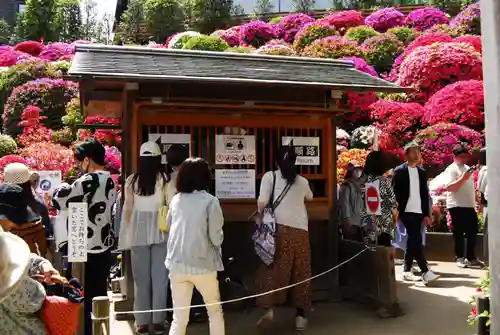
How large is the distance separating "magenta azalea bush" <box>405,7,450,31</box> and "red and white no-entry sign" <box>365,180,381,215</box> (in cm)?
2066

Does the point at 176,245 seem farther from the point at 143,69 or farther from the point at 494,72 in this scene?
the point at 494,72

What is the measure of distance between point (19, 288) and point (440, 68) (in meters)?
15.4

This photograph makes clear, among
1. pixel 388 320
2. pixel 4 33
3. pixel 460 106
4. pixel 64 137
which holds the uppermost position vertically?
pixel 4 33

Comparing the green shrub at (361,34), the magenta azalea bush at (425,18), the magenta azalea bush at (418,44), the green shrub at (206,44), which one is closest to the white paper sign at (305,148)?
the magenta azalea bush at (418,44)

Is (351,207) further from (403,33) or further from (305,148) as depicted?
(403,33)

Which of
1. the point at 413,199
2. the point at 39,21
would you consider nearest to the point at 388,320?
the point at 413,199

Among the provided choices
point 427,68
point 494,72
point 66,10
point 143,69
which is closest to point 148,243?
point 143,69

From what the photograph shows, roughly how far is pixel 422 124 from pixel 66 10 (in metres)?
29.8

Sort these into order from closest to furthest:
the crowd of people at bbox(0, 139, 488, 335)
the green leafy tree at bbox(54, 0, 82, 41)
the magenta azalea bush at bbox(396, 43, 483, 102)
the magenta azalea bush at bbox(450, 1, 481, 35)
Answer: the crowd of people at bbox(0, 139, 488, 335)
the magenta azalea bush at bbox(396, 43, 483, 102)
the magenta azalea bush at bbox(450, 1, 481, 35)
the green leafy tree at bbox(54, 0, 82, 41)

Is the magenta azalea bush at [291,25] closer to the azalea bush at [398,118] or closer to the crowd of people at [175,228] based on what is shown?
the azalea bush at [398,118]

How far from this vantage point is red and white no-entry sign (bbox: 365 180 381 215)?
22.5 feet

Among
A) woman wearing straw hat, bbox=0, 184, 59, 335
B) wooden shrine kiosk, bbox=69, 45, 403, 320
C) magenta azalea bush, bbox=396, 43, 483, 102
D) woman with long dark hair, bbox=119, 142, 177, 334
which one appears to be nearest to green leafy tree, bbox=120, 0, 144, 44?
magenta azalea bush, bbox=396, 43, 483, 102

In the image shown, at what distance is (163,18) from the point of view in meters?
31.3

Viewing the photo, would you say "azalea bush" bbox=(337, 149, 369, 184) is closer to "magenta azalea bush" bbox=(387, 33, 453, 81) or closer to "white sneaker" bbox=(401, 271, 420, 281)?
"white sneaker" bbox=(401, 271, 420, 281)
